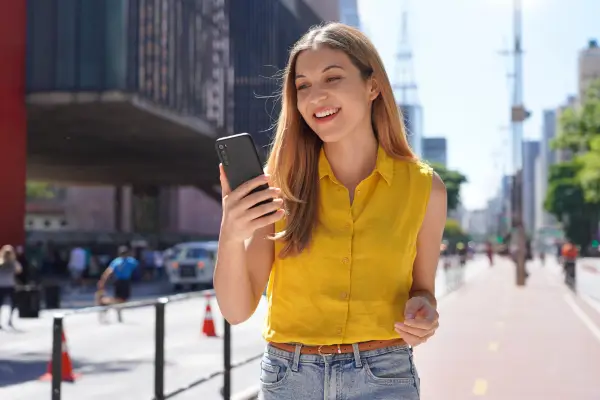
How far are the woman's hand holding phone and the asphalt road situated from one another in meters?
3.55

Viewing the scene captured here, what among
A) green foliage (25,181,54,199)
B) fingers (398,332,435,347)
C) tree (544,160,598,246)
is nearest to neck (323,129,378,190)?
fingers (398,332,435,347)

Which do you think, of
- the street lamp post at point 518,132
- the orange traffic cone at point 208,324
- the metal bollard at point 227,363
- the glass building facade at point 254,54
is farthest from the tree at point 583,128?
the orange traffic cone at point 208,324

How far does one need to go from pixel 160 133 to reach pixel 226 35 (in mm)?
5873

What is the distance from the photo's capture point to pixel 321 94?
105 inches

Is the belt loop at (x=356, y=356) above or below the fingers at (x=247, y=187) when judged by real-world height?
below

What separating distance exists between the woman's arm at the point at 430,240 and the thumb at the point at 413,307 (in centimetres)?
14

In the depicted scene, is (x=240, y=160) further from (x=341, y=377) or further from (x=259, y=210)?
(x=341, y=377)

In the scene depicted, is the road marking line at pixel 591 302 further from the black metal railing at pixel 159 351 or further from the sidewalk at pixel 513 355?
the black metal railing at pixel 159 351

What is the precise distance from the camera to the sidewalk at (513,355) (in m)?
10.5

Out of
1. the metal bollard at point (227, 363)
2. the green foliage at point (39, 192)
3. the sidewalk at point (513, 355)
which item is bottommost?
the sidewalk at point (513, 355)

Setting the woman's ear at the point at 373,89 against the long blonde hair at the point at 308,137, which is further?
the woman's ear at the point at 373,89

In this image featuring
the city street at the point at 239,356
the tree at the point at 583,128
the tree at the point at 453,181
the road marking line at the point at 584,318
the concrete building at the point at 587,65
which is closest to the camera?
the city street at the point at 239,356

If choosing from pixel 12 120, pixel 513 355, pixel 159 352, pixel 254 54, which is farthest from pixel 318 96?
pixel 254 54

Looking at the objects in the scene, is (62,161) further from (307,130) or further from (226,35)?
(307,130)
